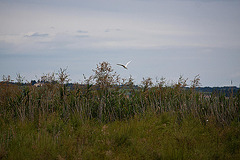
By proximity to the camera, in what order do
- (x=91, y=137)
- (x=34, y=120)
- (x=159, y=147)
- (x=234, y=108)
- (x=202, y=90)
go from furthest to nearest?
1. (x=202, y=90)
2. (x=34, y=120)
3. (x=234, y=108)
4. (x=91, y=137)
5. (x=159, y=147)

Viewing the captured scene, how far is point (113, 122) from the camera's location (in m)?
7.40

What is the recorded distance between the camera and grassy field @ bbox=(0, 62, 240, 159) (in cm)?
512

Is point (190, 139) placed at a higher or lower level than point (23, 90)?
lower

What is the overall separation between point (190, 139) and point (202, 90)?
2.95m

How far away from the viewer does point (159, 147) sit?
17.4 ft

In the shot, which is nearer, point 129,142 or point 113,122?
point 129,142

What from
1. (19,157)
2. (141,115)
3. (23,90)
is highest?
(23,90)

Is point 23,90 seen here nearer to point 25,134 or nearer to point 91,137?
point 25,134

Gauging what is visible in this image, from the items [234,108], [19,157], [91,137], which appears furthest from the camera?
[234,108]

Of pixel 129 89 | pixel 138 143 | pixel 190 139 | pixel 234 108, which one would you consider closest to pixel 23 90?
pixel 129 89

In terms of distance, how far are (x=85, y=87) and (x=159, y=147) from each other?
3736mm

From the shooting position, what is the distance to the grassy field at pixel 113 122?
16.8ft

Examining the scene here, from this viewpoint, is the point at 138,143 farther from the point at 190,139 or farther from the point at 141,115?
the point at 141,115

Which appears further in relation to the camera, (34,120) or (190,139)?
(34,120)
